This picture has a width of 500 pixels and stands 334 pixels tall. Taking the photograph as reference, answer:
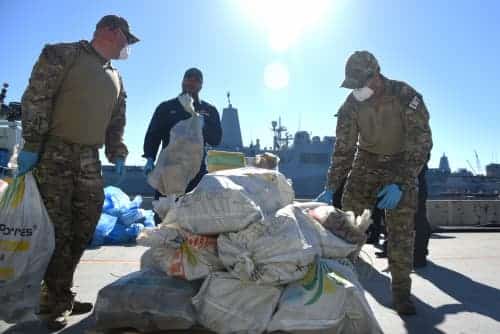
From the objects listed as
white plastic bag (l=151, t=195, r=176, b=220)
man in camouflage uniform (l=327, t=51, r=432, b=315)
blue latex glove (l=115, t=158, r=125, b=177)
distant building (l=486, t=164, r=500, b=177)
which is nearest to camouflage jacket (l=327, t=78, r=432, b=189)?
man in camouflage uniform (l=327, t=51, r=432, b=315)

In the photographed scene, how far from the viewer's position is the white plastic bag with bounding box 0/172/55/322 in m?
1.89

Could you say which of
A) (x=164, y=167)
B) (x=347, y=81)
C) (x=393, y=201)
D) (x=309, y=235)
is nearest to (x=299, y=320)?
(x=309, y=235)

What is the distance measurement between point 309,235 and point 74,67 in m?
1.58

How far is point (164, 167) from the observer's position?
2.71m

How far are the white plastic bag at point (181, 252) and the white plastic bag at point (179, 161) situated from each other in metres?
0.86

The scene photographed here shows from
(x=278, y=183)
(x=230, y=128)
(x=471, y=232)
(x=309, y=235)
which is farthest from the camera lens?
(x=230, y=128)

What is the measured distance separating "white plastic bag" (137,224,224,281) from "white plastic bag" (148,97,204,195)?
86 centimetres

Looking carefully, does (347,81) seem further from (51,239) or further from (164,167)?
(51,239)

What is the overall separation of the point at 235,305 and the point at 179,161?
55.0 inches

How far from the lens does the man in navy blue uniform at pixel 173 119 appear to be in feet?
11.1

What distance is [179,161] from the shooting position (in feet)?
9.03

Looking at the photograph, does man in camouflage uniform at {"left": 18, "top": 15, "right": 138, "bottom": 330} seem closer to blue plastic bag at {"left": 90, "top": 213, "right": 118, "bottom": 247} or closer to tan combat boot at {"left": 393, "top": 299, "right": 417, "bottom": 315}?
tan combat boot at {"left": 393, "top": 299, "right": 417, "bottom": 315}

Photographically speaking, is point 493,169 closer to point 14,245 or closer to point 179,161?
point 179,161

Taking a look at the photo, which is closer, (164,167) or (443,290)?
(164,167)
